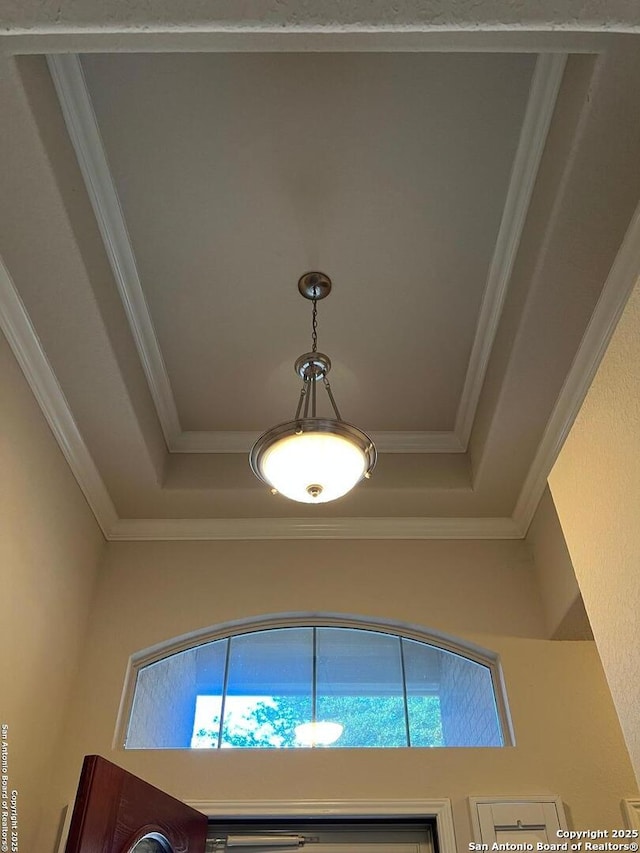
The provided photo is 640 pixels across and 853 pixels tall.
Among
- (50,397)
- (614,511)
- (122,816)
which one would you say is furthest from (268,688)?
Answer: (614,511)

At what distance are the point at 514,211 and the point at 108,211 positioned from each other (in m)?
1.33

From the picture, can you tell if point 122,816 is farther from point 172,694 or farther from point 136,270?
point 136,270

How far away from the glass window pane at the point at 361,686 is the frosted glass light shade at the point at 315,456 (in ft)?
3.56

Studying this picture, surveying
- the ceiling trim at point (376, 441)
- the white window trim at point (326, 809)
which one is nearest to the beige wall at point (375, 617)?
the white window trim at point (326, 809)

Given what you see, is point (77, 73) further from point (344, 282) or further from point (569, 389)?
point (569, 389)

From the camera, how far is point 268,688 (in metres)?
2.85

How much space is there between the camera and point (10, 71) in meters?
1.68

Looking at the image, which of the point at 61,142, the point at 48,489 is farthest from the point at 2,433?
the point at 61,142

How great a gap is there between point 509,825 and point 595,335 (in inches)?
66.9

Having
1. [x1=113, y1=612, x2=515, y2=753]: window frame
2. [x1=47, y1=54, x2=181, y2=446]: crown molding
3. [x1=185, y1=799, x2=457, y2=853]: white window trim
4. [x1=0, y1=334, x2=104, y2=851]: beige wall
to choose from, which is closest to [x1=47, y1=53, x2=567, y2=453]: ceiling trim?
[x1=47, y1=54, x2=181, y2=446]: crown molding

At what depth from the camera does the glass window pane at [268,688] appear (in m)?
2.71

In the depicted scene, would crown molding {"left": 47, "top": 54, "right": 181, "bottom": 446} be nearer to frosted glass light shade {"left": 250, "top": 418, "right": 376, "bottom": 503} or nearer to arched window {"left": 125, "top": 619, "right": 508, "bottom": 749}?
frosted glass light shade {"left": 250, "top": 418, "right": 376, "bottom": 503}

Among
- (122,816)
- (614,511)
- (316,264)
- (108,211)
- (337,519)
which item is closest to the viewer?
(614,511)

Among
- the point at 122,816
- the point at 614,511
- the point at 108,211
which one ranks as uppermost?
the point at 108,211
